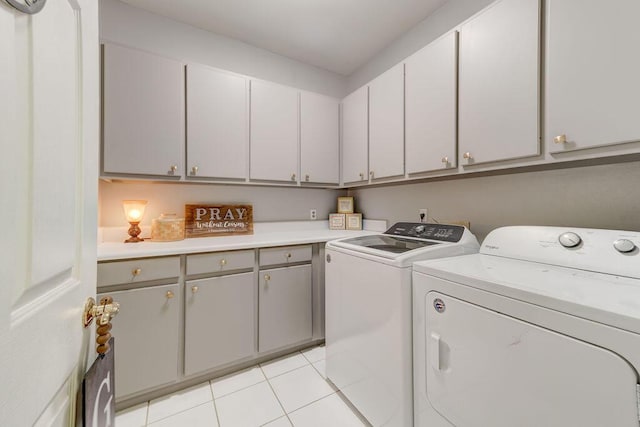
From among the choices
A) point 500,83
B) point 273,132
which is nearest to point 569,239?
point 500,83

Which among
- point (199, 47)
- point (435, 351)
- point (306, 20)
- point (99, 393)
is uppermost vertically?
point (306, 20)

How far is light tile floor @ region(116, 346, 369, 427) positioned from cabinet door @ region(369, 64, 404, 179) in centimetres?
160

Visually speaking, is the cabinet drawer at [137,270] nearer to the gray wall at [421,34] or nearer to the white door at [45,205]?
the white door at [45,205]

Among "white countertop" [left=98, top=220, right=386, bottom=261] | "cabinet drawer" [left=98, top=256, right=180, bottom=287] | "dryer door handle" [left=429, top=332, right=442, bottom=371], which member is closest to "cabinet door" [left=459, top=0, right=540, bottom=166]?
"dryer door handle" [left=429, top=332, right=442, bottom=371]

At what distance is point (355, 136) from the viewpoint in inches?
93.7

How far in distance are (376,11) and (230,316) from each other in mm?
2525

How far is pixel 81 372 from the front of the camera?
1.89ft

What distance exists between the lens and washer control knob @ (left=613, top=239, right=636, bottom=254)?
35.6 inches

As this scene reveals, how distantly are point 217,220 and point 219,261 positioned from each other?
591mm

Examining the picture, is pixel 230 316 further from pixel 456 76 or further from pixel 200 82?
pixel 456 76

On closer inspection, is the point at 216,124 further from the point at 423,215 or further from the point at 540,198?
the point at 540,198

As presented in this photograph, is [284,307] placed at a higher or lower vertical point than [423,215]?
lower

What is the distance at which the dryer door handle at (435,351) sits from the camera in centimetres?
101

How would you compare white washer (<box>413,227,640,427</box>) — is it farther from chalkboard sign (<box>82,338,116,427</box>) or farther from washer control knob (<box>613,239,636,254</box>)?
chalkboard sign (<box>82,338,116,427</box>)
